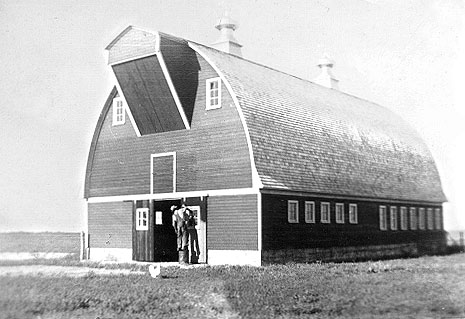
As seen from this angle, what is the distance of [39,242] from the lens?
93.2ft

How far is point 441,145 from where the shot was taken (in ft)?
65.7

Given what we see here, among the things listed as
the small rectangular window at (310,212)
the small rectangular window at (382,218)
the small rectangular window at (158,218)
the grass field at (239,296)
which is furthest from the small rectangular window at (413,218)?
the grass field at (239,296)

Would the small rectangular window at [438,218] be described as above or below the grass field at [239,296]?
above

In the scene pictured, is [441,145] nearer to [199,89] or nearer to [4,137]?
[199,89]

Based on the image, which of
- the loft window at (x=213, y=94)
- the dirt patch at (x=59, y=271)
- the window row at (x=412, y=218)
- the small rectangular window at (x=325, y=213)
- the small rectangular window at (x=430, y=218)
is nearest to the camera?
the dirt patch at (x=59, y=271)

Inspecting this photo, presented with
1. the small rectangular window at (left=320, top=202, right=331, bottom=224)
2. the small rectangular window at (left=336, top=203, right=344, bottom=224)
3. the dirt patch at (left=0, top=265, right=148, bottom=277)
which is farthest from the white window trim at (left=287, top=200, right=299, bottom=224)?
the dirt patch at (left=0, top=265, right=148, bottom=277)

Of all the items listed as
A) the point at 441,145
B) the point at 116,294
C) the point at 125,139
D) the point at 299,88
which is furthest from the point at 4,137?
the point at 299,88

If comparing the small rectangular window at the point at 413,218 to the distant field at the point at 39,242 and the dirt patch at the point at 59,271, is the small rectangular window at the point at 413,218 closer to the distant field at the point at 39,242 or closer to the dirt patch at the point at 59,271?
the distant field at the point at 39,242

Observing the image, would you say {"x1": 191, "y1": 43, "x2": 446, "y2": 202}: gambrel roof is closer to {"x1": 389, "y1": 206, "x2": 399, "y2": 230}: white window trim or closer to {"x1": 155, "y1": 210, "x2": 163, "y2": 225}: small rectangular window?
{"x1": 389, "y1": 206, "x2": 399, "y2": 230}: white window trim

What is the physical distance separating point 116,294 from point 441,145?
10808mm

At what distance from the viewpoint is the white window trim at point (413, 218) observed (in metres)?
34.9

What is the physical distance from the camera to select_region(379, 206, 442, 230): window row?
32344mm

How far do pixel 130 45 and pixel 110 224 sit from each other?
26.5 feet

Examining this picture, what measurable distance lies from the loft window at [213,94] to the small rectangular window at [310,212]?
5.61m
